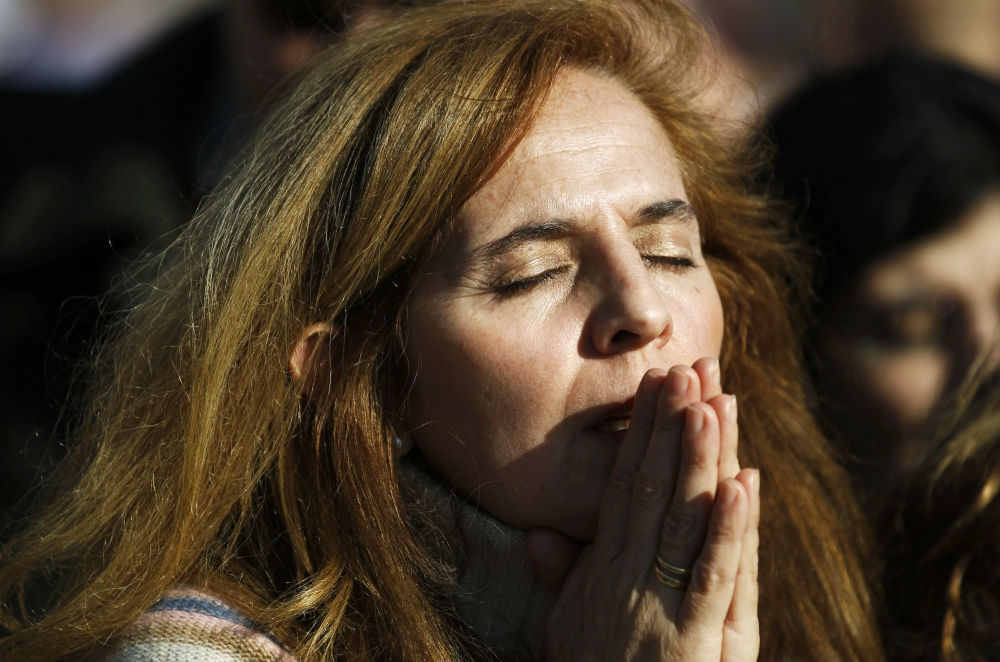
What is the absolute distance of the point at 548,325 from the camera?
1.63 meters

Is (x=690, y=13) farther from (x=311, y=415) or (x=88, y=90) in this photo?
(x=88, y=90)

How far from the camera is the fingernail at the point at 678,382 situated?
1.49 m

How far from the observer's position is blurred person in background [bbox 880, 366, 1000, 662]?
1.97 m

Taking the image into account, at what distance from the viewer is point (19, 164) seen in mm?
3047

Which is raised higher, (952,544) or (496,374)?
(496,374)

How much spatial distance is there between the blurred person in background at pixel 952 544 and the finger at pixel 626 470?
885mm

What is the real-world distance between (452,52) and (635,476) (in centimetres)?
92

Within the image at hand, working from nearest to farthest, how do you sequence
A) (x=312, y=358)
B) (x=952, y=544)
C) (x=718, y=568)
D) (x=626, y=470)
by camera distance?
(x=718, y=568), (x=626, y=470), (x=312, y=358), (x=952, y=544)

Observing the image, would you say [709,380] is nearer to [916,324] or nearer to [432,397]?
[432,397]

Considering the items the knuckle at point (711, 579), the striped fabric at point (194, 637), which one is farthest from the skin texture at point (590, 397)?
the striped fabric at point (194, 637)

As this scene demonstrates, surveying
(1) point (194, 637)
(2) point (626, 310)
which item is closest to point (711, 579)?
(2) point (626, 310)

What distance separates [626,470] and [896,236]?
1.75 metres

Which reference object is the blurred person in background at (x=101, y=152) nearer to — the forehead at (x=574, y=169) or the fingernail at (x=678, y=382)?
the forehead at (x=574, y=169)

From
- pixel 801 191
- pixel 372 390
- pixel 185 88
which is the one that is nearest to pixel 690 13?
pixel 801 191
